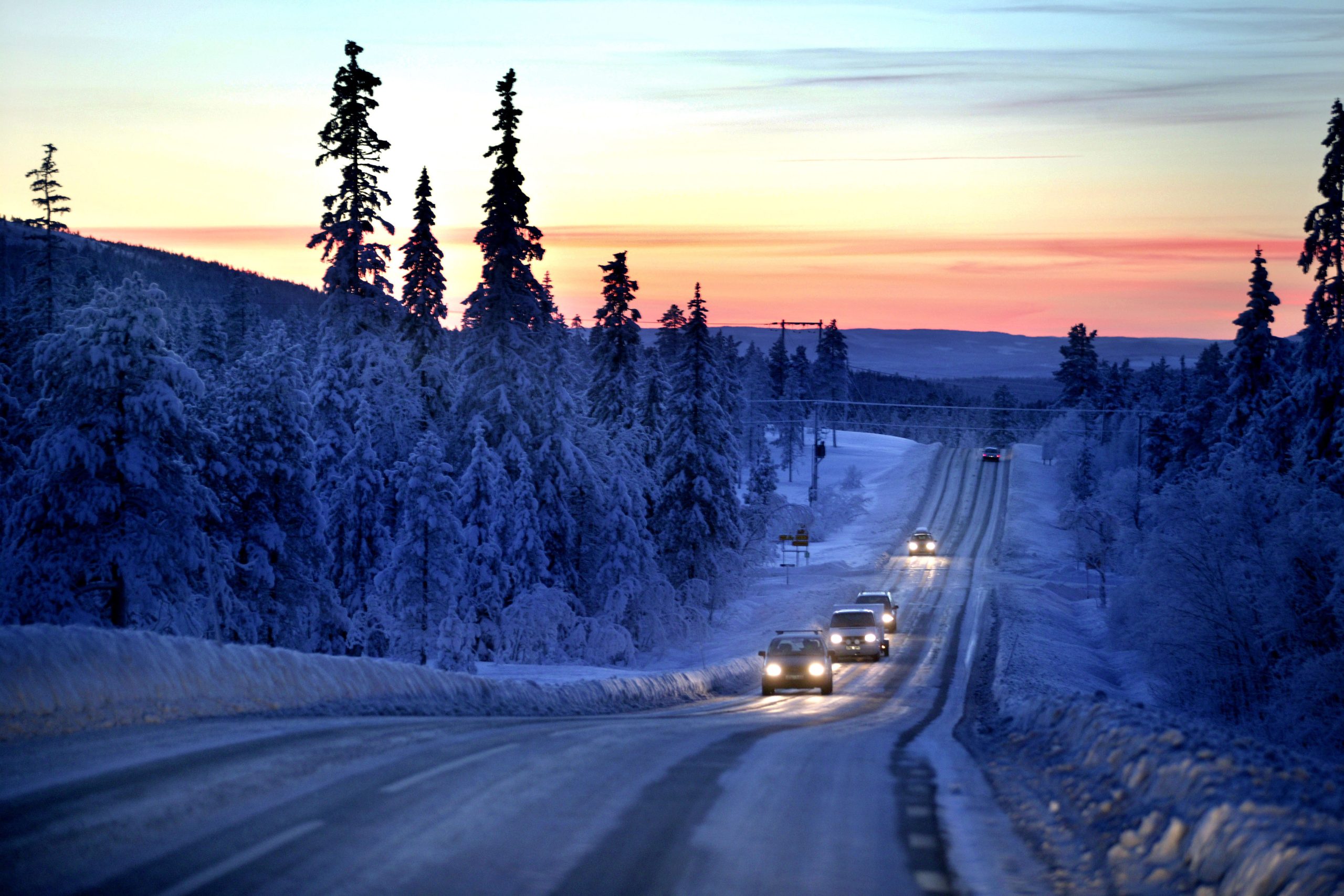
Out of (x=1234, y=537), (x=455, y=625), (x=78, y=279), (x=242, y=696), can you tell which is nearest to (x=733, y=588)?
(x=455, y=625)

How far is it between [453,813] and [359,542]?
34.4m

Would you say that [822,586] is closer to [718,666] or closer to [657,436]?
[657,436]

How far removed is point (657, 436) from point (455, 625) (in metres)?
20.2

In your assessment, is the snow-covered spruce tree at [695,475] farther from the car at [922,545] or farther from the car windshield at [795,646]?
the car at [922,545]

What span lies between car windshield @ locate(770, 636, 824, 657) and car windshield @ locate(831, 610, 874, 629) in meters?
12.5

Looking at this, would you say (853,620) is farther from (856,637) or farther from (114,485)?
(114,485)

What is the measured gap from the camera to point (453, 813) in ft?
27.7

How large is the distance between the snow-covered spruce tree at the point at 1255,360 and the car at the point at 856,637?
2606cm

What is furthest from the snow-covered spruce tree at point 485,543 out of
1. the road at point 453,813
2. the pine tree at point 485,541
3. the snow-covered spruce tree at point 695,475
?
the road at point 453,813

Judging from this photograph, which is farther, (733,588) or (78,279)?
(78,279)

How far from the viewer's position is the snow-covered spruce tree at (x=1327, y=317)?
1667 inches

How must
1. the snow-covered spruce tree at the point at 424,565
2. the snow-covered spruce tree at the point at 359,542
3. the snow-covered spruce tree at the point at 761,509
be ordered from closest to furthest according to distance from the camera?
the snow-covered spruce tree at the point at 424,565 → the snow-covered spruce tree at the point at 359,542 → the snow-covered spruce tree at the point at 761,509

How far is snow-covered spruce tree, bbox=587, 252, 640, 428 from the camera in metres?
53.8

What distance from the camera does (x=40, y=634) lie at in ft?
36.7
